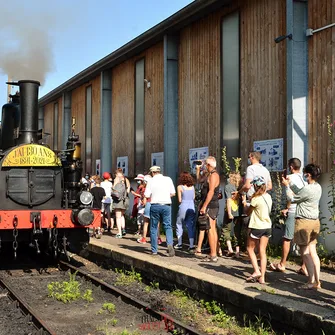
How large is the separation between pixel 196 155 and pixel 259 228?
6791mm

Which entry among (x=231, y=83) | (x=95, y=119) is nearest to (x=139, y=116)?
(x=95, y=119)

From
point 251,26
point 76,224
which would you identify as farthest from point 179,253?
point 251,26

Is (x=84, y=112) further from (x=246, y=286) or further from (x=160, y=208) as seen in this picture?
(x=246, y=286)

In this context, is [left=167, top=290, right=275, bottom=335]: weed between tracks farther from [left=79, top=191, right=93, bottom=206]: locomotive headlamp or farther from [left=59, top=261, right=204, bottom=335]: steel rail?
[left=79, top=191, right=93, bottom=206]: locomotive headlamp

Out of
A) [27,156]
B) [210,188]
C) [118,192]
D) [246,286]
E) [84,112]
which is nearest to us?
[246,286]

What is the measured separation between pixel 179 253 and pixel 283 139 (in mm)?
3069

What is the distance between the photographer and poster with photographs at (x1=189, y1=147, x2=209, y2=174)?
43.7 ft

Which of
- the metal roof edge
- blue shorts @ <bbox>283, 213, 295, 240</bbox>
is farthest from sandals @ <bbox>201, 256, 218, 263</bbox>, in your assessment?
the metal roof edge

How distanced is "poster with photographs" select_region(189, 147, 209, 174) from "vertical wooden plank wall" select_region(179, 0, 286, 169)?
16cm

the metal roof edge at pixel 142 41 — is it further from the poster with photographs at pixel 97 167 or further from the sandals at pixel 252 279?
the sandals at pixel 252 279

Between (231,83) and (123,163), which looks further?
(123,163)

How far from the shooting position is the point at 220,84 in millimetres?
12766

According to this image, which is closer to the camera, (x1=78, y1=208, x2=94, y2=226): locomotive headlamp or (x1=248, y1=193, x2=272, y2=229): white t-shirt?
(x1=248, y1=193, x2=272, y2=229): white t-shirt

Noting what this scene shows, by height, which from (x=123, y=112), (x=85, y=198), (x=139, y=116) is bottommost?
(x=85, y=198)
